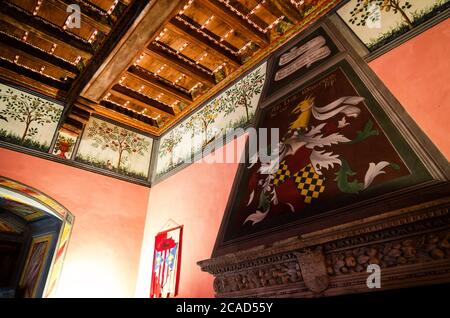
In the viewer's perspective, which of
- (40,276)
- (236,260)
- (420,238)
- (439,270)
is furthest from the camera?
(40,276)

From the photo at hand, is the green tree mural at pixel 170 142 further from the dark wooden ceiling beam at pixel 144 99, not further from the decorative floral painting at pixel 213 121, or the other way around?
the dark wooden ceiling beam at pixel 144 99

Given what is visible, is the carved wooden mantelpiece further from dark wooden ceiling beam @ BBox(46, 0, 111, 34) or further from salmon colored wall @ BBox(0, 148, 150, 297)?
dark wooden ceiling beam @ BBox(46, 0, 111, 34)

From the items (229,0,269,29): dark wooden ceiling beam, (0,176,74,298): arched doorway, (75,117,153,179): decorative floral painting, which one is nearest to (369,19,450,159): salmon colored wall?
(229,0,269,29): dark wooden ceiling beam

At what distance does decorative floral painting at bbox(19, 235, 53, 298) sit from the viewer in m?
6.03

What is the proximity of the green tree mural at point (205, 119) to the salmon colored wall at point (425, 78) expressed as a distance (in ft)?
7.32

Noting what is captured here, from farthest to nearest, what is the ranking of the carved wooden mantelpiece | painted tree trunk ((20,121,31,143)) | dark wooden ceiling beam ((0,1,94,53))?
1. painted tree trunk ((20,121,31,143))
2. dark wooden ceiling beam ((0,1,94,53))
3. the carved wooden mantelpiece

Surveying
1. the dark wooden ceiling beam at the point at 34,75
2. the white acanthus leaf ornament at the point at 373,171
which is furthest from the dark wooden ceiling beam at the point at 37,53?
the white acanthus leaf ornament at the point at 373,171

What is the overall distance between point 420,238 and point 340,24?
2.31 meters

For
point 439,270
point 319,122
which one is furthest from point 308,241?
point 319,122

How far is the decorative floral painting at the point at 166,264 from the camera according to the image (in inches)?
143

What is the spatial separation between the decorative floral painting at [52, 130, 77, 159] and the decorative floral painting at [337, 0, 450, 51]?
3890 mm

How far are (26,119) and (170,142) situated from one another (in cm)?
204

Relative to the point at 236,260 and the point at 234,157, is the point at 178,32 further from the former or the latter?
the point at 236,260

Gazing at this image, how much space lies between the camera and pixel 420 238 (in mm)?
1691
